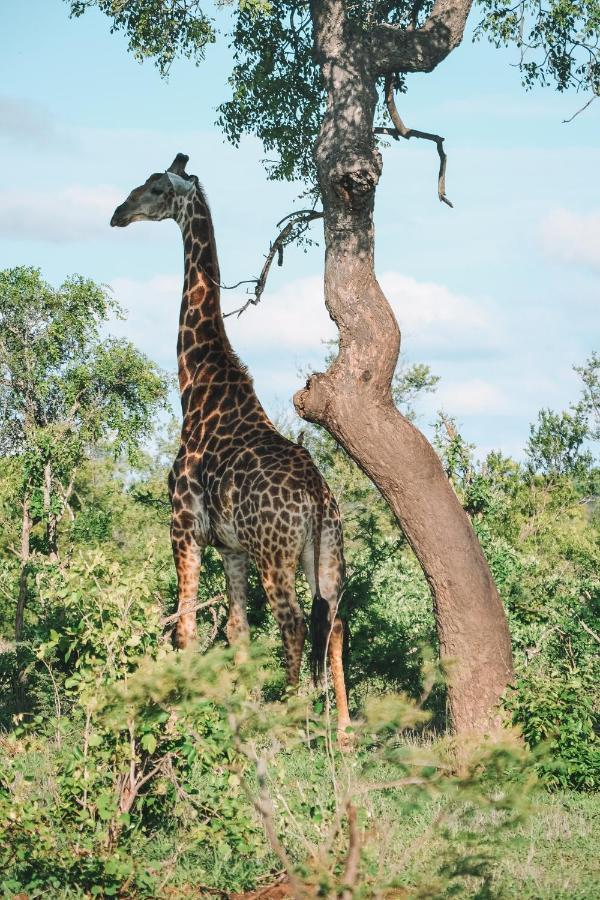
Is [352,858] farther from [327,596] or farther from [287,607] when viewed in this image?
[327,596]

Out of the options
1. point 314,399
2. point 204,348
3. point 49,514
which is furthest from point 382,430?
point 49,514

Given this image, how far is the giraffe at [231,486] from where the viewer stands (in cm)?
930

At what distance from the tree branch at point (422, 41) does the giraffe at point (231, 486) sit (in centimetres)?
220

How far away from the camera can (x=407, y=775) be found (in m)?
4.80

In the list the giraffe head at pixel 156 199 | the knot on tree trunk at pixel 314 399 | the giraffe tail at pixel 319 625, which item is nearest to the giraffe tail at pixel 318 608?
the giraffe tail at pixel 319 625

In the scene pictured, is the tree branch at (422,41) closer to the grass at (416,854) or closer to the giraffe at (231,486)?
the giraffe at (231,486)

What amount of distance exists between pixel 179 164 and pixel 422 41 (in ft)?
9.06

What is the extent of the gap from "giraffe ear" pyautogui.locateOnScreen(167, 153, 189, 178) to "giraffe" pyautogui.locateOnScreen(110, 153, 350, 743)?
0.01m

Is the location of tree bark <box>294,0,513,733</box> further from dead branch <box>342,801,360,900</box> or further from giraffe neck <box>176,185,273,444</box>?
dead branch <box>342,801,360,900</box>

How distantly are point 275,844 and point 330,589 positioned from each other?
501 centimetres

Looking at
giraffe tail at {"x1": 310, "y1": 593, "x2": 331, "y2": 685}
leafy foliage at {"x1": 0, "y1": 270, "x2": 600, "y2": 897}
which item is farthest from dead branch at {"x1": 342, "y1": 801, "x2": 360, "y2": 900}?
giraffe tail at {"x1": 310, "y1": 593, "x2": 331, "y2": 685}

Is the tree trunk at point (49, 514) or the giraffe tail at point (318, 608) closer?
the giraffe tail at point (318, 608)

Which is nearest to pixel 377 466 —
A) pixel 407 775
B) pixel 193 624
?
pixel 193 624

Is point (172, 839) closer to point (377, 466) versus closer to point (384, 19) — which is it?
point (377, 466)
